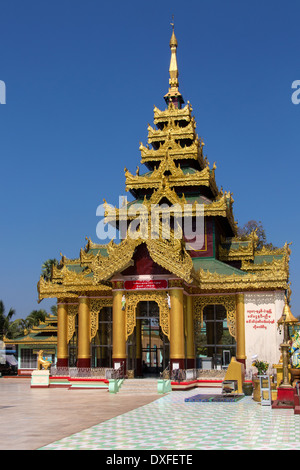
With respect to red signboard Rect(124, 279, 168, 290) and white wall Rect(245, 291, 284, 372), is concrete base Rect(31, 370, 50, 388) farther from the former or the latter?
white wall Rect(245, 291, 284, 372)

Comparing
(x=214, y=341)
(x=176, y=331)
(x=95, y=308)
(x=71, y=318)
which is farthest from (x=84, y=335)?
(x=214, y=341)

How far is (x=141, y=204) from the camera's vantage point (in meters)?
31.6

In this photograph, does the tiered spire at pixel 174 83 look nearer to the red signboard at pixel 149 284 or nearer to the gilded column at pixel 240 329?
the gilded column at pixel 240 329

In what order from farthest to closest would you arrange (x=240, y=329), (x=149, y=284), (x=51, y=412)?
(x=240, y=329) < (x=149, y=284) < (x=51, y=412)

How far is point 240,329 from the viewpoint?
1104 inches

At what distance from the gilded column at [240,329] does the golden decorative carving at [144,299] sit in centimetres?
391

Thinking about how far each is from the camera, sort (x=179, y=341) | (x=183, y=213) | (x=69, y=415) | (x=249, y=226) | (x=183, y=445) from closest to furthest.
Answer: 1. (x=183, y=445)
2. (x=69, y=415)
3. (x=179, y=341)
4. (x=183, y=213)
5. (x=249, y=226)

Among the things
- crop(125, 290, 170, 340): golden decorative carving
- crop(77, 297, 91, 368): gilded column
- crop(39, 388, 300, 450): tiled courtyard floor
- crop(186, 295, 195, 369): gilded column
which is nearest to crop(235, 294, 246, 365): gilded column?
crop(186, 295, 195, 369): gilded column

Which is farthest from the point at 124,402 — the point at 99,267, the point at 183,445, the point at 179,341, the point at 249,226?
the point at 249,226

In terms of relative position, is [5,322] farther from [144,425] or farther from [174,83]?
[144,425]

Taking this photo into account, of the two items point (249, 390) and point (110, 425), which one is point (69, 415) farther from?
point (249, 390)

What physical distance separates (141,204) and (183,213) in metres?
2.46

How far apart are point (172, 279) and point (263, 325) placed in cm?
519

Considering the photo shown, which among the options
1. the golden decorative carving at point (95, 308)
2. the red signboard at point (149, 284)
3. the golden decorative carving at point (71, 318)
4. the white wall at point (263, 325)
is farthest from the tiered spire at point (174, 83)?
the red signboard at point (149, 284)
